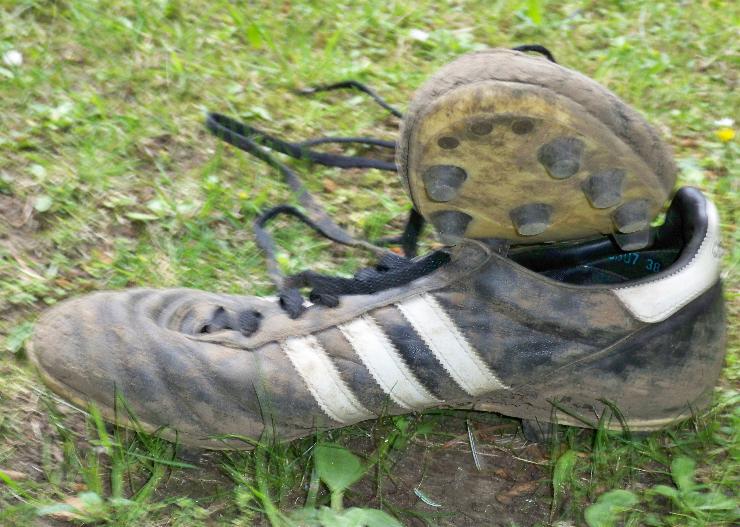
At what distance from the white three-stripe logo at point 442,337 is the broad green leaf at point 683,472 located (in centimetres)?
39

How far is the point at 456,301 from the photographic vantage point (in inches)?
62.2

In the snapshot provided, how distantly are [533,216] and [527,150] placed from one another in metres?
0.14

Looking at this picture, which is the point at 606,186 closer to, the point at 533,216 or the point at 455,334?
the point at 533,216

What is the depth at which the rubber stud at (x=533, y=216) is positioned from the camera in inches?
57.4

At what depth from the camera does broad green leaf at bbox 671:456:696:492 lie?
5.42 ft

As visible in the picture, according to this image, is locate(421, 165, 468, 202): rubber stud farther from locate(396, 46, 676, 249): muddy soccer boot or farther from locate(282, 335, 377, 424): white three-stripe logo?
locate(282, 335, 377, 424): white three-stripe logo

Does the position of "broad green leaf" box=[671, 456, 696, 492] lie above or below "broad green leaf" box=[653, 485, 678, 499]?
above

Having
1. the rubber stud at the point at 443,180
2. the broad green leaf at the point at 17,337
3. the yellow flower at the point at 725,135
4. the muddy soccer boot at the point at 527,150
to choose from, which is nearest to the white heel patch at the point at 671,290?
the muddy soccer boot at the point at 527,150

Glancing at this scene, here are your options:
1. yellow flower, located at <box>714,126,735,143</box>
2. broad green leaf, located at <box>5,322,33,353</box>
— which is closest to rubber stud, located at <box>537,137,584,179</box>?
broad green leaf, located at <box>5,322,33,353</box>

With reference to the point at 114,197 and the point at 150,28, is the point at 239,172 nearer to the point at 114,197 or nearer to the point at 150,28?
the point at 114,197

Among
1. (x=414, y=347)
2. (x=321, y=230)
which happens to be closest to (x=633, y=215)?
(x=414, y=347)

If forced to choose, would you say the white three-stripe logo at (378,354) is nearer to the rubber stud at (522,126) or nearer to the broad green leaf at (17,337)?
the rubber stud at (522,126)

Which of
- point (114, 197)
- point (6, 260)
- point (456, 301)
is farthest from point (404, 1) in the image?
point (456, 301)

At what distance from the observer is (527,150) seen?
136cm
